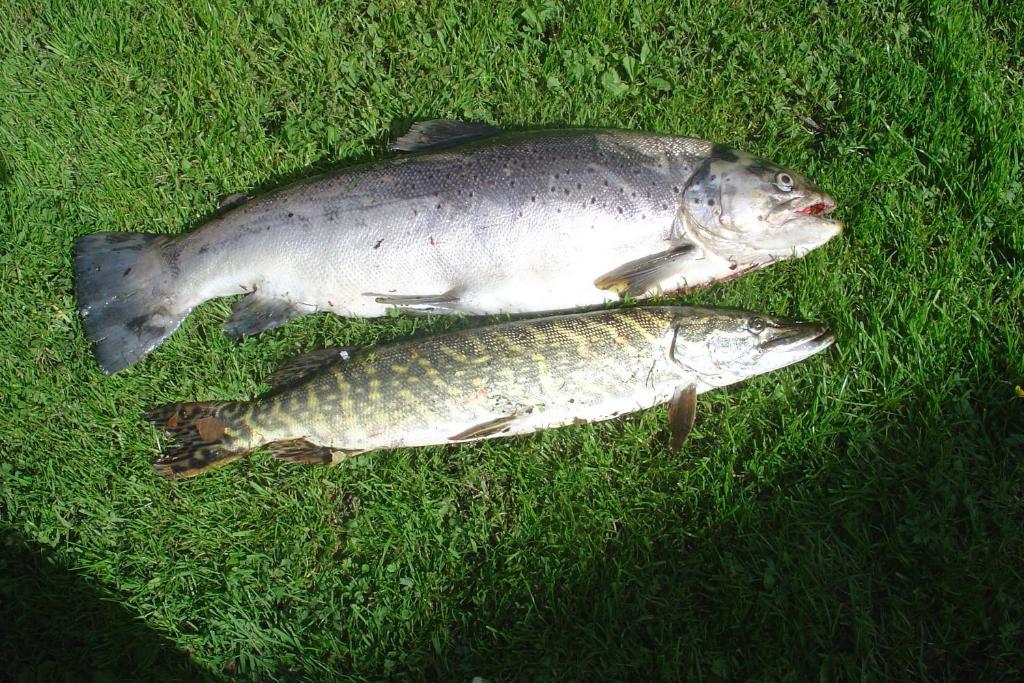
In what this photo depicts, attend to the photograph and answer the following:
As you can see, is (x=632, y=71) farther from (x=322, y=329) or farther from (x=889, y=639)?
(x=889, y=639)

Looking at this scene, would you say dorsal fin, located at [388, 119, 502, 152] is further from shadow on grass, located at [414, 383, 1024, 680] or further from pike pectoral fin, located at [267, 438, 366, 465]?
shadow on grass, located at [414, 383, 1024, 680]

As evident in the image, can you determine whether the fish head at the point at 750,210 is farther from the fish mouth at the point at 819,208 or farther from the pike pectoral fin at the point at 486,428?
the pike pectoral fin at the point at 486,428

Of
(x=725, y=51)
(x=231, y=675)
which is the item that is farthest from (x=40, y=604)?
(x=725, y=51)

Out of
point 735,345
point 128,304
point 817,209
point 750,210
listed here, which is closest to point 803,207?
point 817,209

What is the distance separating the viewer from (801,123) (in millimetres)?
4125

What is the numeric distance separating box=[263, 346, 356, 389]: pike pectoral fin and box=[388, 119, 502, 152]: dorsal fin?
1200mm

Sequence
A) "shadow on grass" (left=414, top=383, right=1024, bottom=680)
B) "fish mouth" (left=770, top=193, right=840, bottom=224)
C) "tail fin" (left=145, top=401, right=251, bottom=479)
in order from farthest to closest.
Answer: "fish mouth" (left=770, top=193, right=840, bottom=224) → "tail fin" (left=145, top=401, right=251, bottom=479) → "shadow on grass" (left=414, top=383, right=1024, bottom=680)

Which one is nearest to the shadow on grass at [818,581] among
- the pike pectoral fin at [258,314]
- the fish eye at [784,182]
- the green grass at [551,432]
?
the green grass at [551,432]

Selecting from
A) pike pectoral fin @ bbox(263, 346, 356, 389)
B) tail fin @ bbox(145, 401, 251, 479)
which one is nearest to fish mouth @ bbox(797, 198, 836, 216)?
pike pectoral fin @ bbox(263, 346, 356, 389)

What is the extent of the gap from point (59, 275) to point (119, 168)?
2.48 feet

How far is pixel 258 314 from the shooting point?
3.68 m

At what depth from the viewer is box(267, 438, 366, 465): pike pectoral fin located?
3430mm

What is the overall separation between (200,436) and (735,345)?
111 inches

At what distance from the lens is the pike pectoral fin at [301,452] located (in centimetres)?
343
